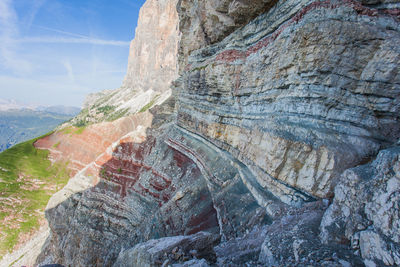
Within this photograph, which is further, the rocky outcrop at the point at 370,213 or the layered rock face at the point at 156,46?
the layered rock face at the point at 156,46

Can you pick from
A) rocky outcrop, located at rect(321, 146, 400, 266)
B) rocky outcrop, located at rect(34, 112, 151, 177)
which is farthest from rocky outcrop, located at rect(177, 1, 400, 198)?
rocky outcrop, located at rect(34, 112, 151, 177)

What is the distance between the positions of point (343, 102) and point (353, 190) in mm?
3475

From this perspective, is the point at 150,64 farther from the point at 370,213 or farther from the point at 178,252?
the point at 370,213

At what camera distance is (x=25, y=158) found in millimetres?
34406

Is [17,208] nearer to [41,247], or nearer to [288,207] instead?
[41,247]

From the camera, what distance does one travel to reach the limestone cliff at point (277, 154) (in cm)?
446

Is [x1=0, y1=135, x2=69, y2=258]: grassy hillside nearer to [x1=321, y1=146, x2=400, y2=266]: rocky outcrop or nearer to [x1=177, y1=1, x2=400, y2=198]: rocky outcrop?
[x1=177, y1=1, x2=400, y2=198]: rocky outcrop

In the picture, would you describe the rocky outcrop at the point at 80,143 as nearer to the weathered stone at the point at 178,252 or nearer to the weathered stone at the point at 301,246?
the weathered stone at the point at 178,252

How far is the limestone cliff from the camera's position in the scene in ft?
14.6

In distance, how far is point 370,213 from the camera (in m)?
4.00

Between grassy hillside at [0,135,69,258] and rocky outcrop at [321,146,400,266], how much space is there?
3270cm

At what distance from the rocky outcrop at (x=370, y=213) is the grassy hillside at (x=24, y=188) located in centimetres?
3270

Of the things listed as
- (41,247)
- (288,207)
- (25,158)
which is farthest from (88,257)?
(25,158)

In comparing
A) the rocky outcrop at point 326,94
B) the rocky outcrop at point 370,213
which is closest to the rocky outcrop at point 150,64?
the rocky outcrop at point 326,94
